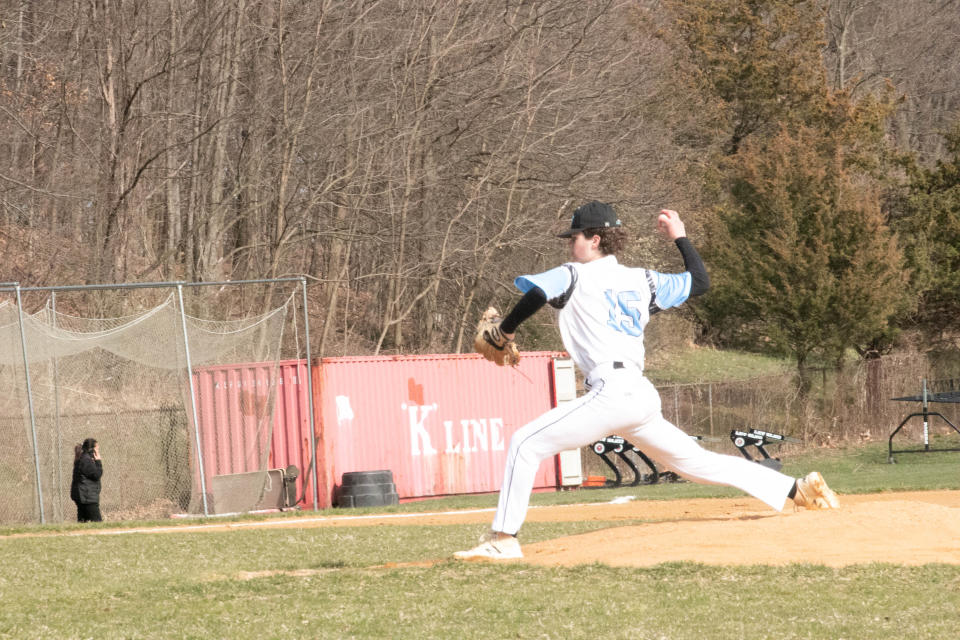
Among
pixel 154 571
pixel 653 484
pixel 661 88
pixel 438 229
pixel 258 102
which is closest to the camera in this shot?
pixel 154 571

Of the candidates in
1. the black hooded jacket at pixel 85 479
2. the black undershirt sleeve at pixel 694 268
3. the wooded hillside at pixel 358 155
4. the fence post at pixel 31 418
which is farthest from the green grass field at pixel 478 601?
the wooded hillside at pixel 358 155

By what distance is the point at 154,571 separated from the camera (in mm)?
8828

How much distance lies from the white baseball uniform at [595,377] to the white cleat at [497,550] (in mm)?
61

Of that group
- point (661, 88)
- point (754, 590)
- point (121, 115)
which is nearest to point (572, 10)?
point (661, 88)

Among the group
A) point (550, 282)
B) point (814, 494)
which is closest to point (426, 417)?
point (814, 494)

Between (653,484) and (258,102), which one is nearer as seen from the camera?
(653,484)

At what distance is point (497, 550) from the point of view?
288 inches

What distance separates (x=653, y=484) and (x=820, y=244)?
40.5 feet

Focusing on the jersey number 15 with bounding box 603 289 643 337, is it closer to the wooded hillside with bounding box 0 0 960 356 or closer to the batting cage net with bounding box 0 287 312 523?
the batting cage net with bounding box 0 287 312 523

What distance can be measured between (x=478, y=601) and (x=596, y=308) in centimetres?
198

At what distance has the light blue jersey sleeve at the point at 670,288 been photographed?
758 centimetres

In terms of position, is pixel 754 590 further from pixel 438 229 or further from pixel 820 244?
pixel 820 244

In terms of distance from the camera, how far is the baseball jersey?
718 centimetres

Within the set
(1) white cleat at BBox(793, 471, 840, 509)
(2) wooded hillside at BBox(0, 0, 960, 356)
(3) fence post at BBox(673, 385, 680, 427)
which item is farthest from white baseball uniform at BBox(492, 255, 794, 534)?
(3) fence post at BBox(673, 385, 680, 427)
